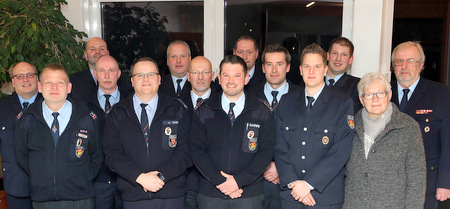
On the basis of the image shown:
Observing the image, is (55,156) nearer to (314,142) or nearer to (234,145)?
(234,145)

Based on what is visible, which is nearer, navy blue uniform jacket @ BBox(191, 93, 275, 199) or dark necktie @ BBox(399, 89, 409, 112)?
navy blue uniform jacket @ BBox(191, 93, 275, 199)

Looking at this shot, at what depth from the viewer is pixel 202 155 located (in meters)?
2.75

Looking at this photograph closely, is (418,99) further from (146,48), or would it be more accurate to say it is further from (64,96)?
(146,48)

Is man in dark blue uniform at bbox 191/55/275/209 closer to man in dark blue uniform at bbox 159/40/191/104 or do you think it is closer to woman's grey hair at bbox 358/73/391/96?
woman's grey hair at bbox 358/73/391/96

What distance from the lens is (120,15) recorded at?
4859 millimetres

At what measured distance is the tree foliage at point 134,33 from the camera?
4.79m

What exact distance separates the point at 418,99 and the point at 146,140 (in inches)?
80.4

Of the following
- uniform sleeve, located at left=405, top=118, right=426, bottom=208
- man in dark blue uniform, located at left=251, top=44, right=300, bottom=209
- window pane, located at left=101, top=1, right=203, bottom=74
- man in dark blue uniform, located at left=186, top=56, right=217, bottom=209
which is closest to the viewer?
uniform sleeve, located at left=405, top=118, right=426, bottom=208

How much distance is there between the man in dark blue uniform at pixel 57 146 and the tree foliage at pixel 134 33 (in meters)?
2.01

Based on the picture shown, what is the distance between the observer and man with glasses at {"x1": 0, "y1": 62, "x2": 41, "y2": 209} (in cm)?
305

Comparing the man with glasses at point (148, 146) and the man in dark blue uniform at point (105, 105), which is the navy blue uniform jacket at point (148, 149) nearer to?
the man with glasses at point (148, 146)

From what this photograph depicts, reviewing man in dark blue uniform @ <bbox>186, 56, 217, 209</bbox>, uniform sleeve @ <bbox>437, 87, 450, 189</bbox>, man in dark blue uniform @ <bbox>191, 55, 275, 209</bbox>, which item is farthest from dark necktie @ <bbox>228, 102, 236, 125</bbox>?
uniform sleeve @ <bbox>437, 87, 450, 189</bbox>

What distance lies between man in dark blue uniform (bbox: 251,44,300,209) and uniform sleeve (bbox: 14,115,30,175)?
5.53 feet

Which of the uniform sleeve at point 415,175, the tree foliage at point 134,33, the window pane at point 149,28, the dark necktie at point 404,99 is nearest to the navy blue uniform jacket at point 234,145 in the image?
the uniform sleeve at point 415,175
